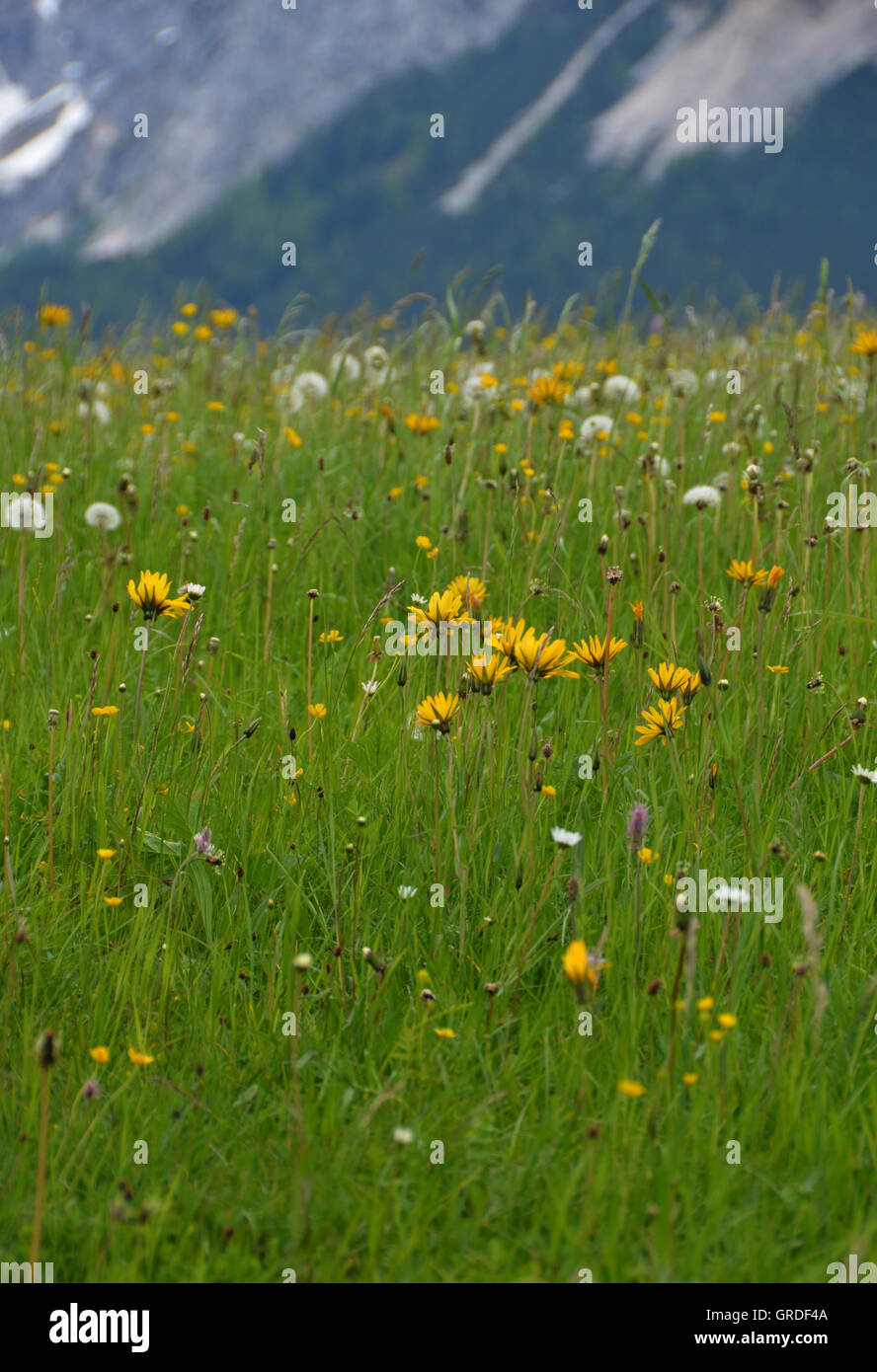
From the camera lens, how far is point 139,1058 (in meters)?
1.77

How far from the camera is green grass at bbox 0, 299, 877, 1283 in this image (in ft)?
5.24

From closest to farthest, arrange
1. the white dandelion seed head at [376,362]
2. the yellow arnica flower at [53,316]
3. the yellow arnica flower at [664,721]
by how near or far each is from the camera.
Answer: the yellow arnica flower at [664,721] → the white dandelion seed head at [376,362] → the yellow arnica flower at [53,316]

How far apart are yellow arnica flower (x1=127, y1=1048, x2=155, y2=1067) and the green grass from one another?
0.6 inches

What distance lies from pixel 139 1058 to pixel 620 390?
3.87 meters

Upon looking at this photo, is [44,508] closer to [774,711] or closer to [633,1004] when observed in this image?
[774,711]

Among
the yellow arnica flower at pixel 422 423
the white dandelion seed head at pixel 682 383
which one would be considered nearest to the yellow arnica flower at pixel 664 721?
the yellow arnica flower at pixel 422 423

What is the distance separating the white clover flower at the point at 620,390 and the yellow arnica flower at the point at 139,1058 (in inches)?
145

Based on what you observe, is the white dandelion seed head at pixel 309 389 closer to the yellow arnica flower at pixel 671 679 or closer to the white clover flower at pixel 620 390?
the white clover flower at pixel 620 390

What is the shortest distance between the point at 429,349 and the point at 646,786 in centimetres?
451

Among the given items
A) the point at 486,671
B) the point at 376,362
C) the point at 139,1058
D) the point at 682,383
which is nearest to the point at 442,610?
the point at 486,671

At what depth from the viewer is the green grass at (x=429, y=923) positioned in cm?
160

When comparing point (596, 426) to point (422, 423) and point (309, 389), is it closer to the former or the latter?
point (422, 423)

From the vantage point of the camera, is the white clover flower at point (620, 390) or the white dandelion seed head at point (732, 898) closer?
the white dandelion seed head at point (732, 898)

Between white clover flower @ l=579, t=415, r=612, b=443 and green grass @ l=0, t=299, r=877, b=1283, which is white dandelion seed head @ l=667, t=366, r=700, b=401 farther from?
green grass @ l=0, t=299, r=877, b=1283
